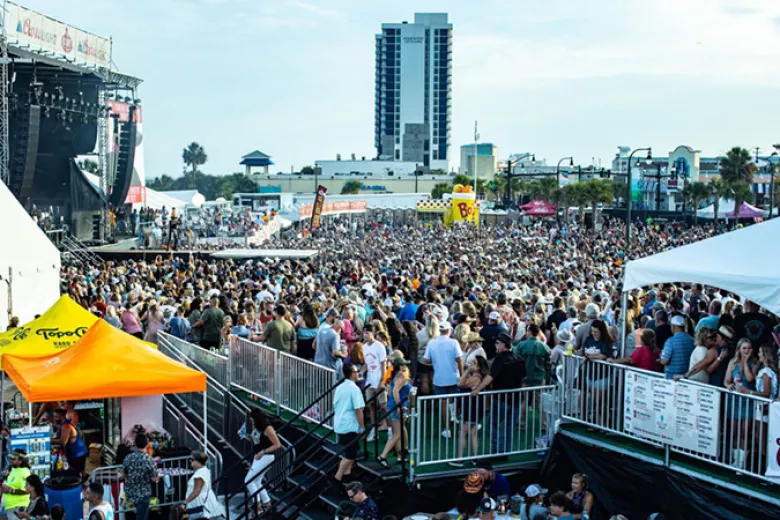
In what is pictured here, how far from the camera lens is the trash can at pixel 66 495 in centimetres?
920

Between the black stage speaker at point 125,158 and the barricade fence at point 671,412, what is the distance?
40.4 meters

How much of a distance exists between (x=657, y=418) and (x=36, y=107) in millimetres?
33012

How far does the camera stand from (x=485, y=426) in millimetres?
10406

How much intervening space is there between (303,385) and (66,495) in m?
3.47

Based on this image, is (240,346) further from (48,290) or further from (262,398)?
(48,290)

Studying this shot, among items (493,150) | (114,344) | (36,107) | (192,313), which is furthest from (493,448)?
(493,150)

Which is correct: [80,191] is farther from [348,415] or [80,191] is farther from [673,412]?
[673,412]

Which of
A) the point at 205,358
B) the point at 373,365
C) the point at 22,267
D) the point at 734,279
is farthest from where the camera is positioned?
the point at 22,267

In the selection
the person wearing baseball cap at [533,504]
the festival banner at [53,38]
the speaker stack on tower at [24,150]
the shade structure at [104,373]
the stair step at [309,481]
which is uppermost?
the festival banner at [53,38]

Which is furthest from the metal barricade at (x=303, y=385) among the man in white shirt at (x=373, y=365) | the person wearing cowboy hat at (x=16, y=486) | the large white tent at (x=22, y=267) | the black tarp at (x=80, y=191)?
the black tarp at (x=80, y=191)

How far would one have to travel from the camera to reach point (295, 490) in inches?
397

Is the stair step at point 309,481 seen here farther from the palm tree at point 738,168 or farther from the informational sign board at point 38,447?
the palm tree at point 738,168

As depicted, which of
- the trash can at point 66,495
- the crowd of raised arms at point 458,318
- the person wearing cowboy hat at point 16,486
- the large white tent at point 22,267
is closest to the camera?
the trash can at point 66,495

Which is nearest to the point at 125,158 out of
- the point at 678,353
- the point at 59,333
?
the point at 59,333
